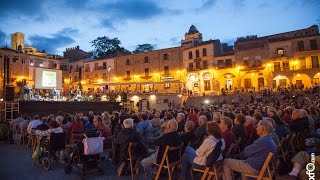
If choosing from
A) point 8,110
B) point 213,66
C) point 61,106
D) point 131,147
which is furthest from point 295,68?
point 131,147

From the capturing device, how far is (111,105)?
26.0 metres

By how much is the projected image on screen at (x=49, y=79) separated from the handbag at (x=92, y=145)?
22253 millimetres

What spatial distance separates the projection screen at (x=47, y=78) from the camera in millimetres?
25656

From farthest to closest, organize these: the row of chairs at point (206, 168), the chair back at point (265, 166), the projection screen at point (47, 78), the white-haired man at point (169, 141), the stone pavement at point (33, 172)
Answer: the projection screen at point (47, 78) < the stone pavement at point (33, 172) < the white-haired man at point (169, 141) < the row of chairs at point (206, 168) < the chair back at point (265, 166)

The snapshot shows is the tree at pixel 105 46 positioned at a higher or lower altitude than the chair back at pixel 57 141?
higher

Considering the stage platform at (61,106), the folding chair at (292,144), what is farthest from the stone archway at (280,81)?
the folding chair at (292,144)

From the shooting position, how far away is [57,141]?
7.43 m

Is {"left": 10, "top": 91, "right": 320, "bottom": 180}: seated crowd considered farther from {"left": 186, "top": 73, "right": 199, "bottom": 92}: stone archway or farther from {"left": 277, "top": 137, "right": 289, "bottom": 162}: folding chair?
{"left": 186, "top": 73, "right": 199, "bottom": 92}: stone archway

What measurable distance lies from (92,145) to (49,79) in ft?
74.8

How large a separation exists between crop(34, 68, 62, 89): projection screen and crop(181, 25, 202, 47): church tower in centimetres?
2446

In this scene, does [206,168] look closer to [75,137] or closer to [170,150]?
[170,150]

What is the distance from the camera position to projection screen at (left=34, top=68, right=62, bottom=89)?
2566cm

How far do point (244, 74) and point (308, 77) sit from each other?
27.1 feet

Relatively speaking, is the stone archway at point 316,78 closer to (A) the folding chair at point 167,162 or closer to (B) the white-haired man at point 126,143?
(B) the white-haired man at point 126,143
